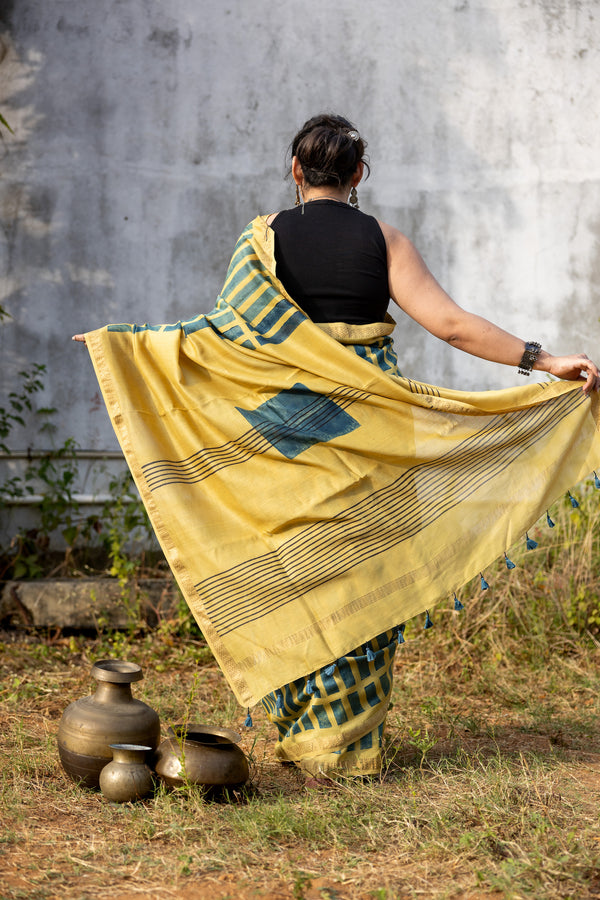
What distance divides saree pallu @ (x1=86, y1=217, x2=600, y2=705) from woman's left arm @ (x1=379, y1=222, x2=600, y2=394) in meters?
0.16

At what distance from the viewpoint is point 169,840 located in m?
2.47

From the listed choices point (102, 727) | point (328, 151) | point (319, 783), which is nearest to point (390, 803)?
point (319, 783)

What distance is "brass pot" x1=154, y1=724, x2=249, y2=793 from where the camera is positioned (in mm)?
2701

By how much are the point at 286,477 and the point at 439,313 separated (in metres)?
0.74

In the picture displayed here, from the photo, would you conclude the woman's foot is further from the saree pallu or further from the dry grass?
the saree pallu

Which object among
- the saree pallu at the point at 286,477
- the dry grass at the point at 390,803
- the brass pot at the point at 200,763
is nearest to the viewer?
the dry grass at the point at 390,803

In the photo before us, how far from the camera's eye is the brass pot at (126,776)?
2.73 m

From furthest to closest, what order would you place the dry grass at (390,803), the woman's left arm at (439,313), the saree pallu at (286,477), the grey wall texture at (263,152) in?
the grey wall texture at (263,152), the woman's left arm at (439,313), the saree pallu at (286,477), the dry grass at (390,803)

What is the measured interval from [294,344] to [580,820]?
5.48 feet

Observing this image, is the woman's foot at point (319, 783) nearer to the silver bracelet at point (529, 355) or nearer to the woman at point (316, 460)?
the woman at point (316, 460)

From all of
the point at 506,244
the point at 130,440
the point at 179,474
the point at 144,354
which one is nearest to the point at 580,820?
the point at 179,474

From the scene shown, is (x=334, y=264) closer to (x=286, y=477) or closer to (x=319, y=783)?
(x=286, y=477)

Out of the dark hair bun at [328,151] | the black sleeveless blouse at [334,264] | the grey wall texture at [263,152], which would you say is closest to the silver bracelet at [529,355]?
the black sleeveless blouse at [334,264]

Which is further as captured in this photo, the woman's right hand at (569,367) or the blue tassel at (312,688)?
the woman's right hand at (569,367)
